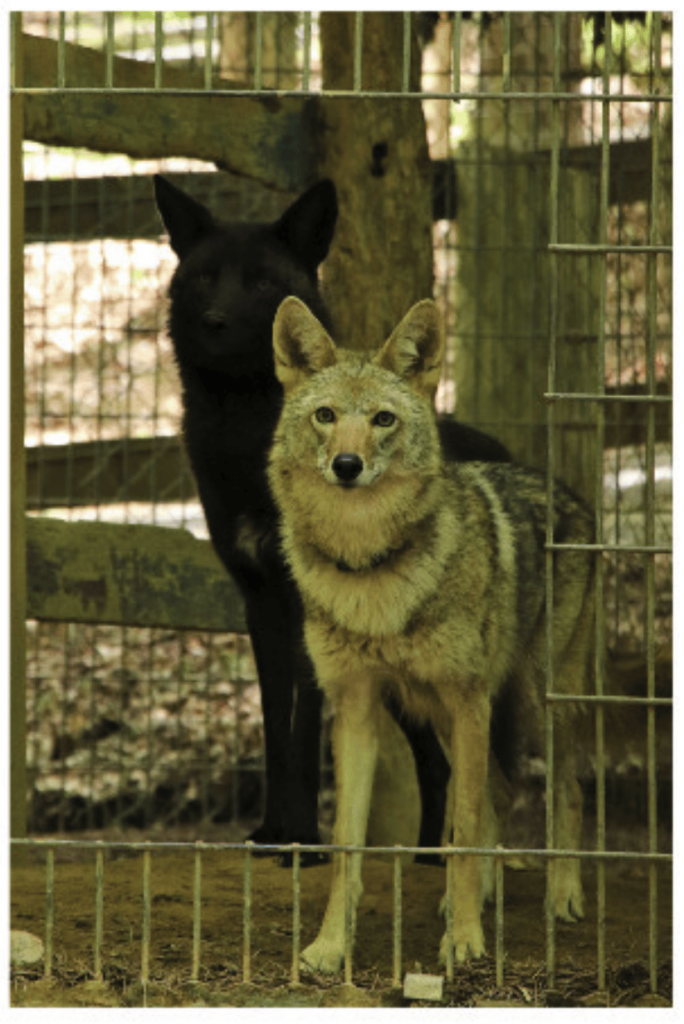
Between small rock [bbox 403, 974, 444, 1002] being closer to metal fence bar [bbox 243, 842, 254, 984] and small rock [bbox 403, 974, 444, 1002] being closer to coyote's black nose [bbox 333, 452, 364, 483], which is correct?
metal fence bar [bbox 243, 842, 254, 984]

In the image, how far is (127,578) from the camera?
21.6 ft

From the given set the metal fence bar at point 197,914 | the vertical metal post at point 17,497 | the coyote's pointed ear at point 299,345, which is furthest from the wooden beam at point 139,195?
the metal fence bar at point 197,914

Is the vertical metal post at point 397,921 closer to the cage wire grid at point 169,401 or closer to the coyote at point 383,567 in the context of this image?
the coyote at point 383,567

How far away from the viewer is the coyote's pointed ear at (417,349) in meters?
4.77

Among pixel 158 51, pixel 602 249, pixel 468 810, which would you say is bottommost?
pixel 468 810

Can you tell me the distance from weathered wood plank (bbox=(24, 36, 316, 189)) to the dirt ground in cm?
273

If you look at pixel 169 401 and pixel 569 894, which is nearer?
pixel 569 894

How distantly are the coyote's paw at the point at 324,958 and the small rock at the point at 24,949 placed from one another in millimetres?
741

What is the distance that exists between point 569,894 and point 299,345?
6.62 feet

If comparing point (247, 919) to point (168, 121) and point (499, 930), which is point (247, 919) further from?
point (168, 121)

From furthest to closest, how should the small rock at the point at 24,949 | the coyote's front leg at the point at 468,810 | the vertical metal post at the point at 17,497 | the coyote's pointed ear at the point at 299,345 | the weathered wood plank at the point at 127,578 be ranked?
the weathered wood plank at the point at 127,578, the vertical metal post at the point at 17,497, the coyote's pointed ear at the point at 299,345, the coyote's front leg at the point at 468,810, the small rock at the point at 24,949

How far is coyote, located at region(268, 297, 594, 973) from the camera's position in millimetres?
4699

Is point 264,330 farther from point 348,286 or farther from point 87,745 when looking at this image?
point 87,745

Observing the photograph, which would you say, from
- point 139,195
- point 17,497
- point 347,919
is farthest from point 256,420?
point 139,195
